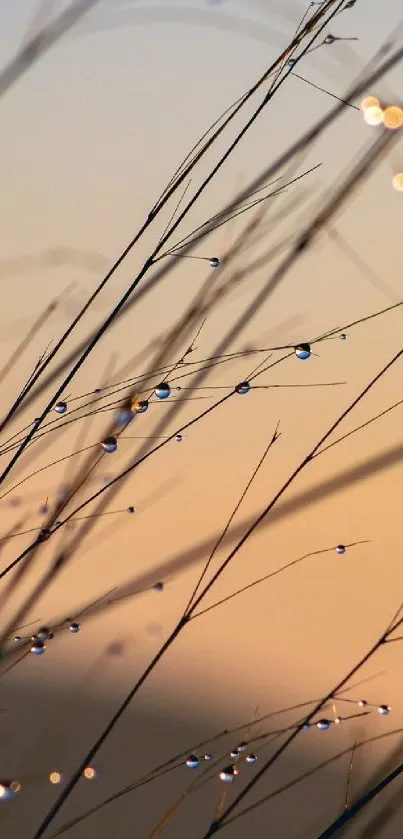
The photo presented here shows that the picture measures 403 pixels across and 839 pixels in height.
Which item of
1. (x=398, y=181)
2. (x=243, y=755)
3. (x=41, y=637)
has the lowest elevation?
(x=243, y=755)

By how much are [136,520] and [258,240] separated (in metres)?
0.41

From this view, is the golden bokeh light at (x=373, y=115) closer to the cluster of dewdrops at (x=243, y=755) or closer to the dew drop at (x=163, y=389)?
the dew drop at (x=163, y=389)

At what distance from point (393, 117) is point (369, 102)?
0.12 ft

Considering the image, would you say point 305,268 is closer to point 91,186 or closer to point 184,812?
point 91,186

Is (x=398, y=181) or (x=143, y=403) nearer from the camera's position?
(x=143, y=403)

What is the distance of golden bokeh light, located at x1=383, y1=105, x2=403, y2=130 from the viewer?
87 centimetres

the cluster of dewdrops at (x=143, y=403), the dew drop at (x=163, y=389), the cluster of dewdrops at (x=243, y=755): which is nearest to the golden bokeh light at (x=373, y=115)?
the cluster of dewdrops at (x=143, y=403)

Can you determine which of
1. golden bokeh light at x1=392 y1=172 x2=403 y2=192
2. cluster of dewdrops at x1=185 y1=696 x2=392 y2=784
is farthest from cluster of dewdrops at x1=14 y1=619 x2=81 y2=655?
golden bokeh light at x1=392 y1=172 x2=403 y2=192

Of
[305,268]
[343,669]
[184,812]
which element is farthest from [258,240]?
[184,812]

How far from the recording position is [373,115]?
2.88 ft

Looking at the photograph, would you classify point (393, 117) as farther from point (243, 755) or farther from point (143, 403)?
point (243, 755)

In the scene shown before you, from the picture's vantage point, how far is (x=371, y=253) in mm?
895

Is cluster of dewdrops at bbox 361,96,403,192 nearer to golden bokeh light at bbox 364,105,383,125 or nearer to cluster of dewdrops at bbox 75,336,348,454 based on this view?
golden bokeh light at bbox 364,105,383,125

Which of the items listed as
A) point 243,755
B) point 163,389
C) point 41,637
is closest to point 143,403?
point 163,389
